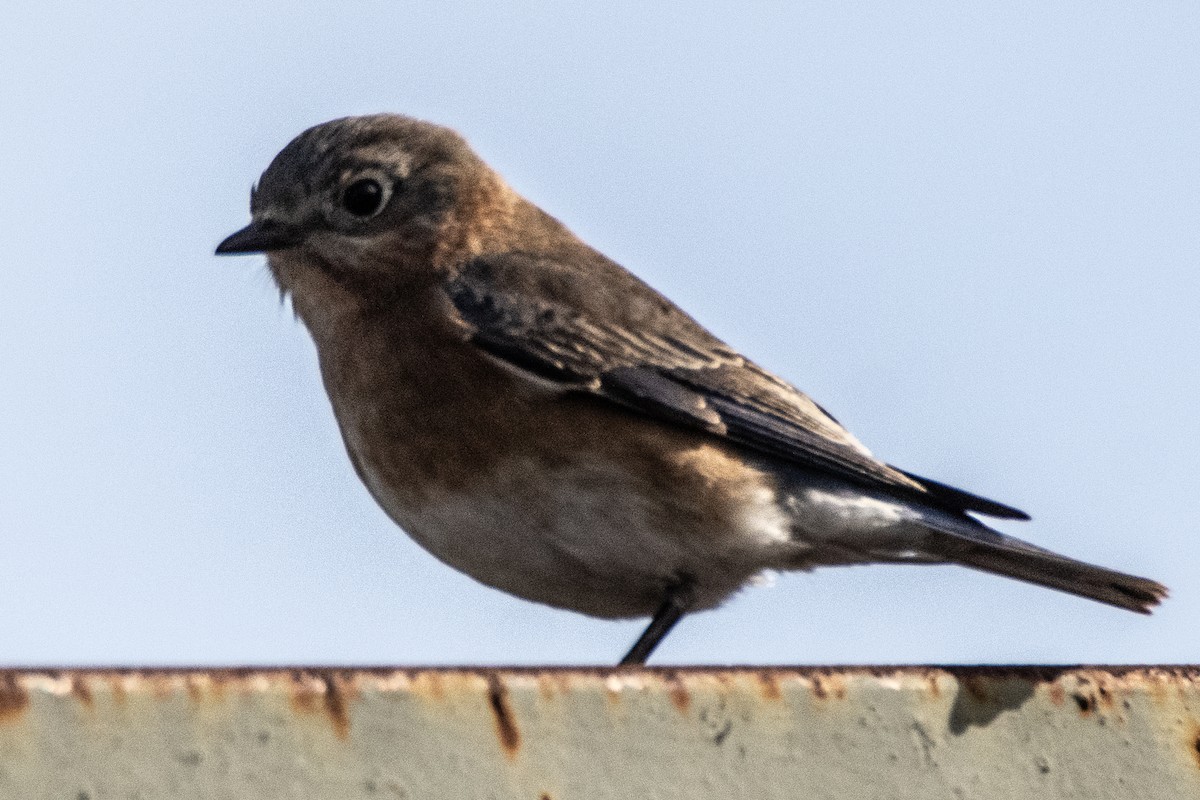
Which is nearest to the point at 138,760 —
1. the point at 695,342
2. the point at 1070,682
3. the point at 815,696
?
the point at 815,696

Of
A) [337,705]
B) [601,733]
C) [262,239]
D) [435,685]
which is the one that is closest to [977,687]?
[601,733]

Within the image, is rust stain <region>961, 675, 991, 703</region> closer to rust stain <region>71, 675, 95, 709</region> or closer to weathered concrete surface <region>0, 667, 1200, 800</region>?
weathered concrete surface <region>0, 667, 1200, 800</region>

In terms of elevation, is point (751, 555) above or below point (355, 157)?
below

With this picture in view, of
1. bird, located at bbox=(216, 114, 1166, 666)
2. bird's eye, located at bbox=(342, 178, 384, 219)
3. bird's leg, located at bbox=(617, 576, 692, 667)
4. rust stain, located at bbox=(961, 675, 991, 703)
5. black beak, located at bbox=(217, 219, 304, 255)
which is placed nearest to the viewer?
rust stain, located at bbox=(961, 675, 991, 703)

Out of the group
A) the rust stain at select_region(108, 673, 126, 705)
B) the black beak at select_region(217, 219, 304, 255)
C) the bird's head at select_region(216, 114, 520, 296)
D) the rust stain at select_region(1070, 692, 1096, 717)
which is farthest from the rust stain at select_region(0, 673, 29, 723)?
the black beak at select_region(217, 219, 304, 255)

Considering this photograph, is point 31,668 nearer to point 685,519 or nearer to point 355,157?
point 685,519

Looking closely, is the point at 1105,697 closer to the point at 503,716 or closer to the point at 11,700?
the point at 503,716

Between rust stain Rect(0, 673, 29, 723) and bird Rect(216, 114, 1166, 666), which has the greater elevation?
bird Rect(216, 114, 1166, 666)

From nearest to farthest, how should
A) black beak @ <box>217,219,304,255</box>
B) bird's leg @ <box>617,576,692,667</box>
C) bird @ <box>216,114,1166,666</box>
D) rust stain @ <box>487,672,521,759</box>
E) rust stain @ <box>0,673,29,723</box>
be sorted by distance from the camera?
rust stain @ <box>0,673,29,723</box> → rust stain @ <box>487,672,521,759</box> → bird @ <box>216,114,1166,666</box> → bird's leg @ <box>617,576,692,667</box> → black beak @ <box>217,219,304,255</box>
